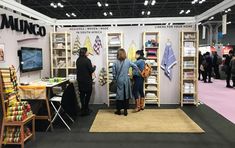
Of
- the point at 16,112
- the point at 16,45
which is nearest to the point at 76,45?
the point at 16,45

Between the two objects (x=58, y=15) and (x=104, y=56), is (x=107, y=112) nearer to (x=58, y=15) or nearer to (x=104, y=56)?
(x=104, y=56)

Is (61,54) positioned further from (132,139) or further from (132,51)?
(132,139)

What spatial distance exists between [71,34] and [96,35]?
687 millimetres

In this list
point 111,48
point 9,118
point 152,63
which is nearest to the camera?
point 9,118

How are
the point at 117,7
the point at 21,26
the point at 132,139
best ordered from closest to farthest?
the point at 132,139
the point at 21,26
the point at 117,7

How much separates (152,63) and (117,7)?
892cm

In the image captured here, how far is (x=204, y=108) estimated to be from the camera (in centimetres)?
732

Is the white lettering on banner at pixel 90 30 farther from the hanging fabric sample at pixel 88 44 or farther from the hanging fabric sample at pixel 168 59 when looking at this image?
the hanging fabric sample at pixel 168 59

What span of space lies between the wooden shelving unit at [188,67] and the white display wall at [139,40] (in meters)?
0.22

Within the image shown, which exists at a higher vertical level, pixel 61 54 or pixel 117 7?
pixel 117 7

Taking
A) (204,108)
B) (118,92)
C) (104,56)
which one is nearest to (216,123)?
(204,108)

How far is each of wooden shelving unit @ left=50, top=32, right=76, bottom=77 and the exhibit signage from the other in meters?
0.56

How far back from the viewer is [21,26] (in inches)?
222

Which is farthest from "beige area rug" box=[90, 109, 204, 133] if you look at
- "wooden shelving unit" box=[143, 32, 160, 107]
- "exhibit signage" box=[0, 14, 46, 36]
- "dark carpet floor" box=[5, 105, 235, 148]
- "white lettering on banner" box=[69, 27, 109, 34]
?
"exhibit signage" box=[0, 14, 46, 36]
